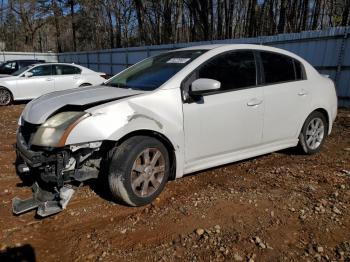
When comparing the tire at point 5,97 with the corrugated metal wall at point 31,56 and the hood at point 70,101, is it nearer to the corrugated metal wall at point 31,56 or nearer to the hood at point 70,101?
the hood at point 70,101

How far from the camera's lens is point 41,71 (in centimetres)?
1184

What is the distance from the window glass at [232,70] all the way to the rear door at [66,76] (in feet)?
29.7

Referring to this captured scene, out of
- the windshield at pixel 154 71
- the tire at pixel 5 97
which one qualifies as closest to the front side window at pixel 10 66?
the tire at pixel 5 97

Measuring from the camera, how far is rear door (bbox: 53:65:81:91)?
11945 mm

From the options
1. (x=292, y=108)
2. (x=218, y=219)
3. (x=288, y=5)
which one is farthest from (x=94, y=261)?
(x=288, y=5)

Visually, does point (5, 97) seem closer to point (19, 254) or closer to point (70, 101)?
point (70, 101)

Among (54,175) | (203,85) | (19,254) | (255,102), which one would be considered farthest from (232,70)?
(19,254)

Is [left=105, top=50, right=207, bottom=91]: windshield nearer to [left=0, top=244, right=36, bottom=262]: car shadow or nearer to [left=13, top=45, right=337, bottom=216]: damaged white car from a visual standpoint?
[left=13, top=45, right=337, bottom=216]: damaged white car

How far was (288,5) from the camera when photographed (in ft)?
40.6

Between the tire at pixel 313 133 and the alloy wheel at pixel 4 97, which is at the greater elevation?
the tire at pixel 313 133

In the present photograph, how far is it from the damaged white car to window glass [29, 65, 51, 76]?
27.0ft

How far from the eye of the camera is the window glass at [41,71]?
11.8 m

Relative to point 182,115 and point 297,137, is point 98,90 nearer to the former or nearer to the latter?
point 182,115

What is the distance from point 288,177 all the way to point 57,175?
2.80 meters
